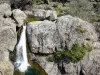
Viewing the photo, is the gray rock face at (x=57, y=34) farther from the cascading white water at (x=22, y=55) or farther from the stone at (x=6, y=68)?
the stone at (x=6, y=68)

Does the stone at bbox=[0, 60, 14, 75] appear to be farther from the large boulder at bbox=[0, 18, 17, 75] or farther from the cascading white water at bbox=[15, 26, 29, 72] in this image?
the cascading white water at bbox=[15, 26, 29, 72]

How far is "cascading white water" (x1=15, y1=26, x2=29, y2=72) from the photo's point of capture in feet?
69.6

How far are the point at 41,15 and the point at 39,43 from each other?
21.4 feet

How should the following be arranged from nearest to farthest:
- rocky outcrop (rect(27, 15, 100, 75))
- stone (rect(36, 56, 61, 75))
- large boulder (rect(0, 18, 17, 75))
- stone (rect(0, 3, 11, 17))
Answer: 1. large boulder (rect(0, 18, 17, 75))
2. rocky outcrop (rect(27, 15, 100, 75))
3. stone (rect(36, 56, 61, 75))
4. stone (rect(0, 3, 11, 17))

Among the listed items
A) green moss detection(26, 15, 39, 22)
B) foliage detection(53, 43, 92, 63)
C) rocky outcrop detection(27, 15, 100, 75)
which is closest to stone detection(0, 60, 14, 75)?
rocky outcrop detection(27, 15, 100, 75)

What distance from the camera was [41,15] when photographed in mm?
26688

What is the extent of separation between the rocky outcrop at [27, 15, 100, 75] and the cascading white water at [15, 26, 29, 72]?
35.5 inches

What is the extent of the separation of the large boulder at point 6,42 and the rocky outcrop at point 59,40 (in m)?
1.76

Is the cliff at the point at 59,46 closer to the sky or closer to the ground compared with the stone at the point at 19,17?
closer to the ground

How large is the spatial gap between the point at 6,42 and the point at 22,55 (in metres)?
2.32

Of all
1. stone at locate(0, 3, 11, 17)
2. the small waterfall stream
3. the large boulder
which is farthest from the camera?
stone at locate(0, 3, 11, 17)

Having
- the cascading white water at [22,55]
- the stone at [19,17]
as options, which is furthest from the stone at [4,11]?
the cascading white water at [22,55]

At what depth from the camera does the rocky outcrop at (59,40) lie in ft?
65.6

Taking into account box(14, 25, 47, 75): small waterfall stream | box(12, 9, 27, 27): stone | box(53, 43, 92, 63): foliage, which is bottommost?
box(14, 25, 47, 75): small waterfall stream
